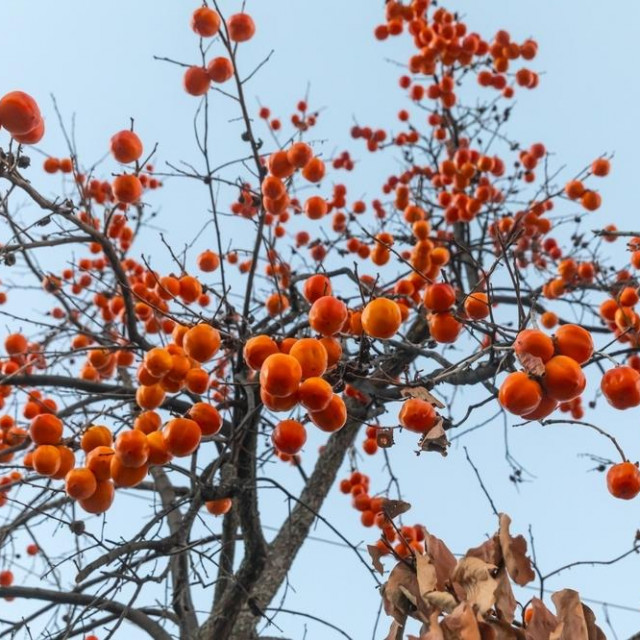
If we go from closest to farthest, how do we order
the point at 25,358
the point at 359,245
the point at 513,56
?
the point at 25,358 → the point at 359,245 → the point at 513,56

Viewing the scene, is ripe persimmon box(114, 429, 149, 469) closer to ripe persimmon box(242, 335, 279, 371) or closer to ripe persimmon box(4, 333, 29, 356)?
ripe persimmon box(242, 335, 279, 371)

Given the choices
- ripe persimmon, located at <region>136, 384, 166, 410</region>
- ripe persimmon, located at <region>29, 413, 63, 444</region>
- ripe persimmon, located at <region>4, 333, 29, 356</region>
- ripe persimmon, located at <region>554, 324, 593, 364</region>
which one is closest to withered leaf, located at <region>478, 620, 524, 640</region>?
ripe persimmon, located at <region>554, 324, 593, 364</region>

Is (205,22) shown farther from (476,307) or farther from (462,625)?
(462,625)

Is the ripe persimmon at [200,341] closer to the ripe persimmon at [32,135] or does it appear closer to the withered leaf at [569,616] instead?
the ripe persimmon at [32,135]

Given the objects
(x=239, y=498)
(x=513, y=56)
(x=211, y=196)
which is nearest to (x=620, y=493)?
(x=239, y=498)

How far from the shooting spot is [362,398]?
4398 millimetres

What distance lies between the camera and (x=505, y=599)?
177cm

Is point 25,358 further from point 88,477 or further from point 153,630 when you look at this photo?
point 88,477

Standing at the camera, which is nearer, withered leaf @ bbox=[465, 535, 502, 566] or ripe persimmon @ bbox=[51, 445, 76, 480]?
withered leaf @ bbox=[465, 535, 502, 566]

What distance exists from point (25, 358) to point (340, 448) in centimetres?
236

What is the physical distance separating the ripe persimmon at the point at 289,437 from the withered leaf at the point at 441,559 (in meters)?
0.70

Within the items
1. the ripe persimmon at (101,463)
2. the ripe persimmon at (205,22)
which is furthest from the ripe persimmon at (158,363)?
the ripe persimmon at (205,22)

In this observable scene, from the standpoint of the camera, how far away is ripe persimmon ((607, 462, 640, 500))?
87.5 inches

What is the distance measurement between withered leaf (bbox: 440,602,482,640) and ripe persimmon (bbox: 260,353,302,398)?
2.72 feet
